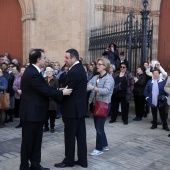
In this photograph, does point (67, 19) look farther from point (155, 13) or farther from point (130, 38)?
point (130, 38)

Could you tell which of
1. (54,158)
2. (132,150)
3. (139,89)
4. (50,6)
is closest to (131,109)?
(139,89)

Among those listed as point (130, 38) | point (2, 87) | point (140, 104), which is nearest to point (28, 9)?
point (130, 38)

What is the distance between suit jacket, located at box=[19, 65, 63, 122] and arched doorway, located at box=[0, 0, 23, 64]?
11816 millimetres

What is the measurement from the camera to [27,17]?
48.2ft

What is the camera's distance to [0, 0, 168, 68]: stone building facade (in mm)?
12391

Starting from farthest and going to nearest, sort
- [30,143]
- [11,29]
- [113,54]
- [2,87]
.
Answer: [11,29] < [113,54] < [2,87] < [30,143]

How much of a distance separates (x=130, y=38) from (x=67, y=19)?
4.22 metres

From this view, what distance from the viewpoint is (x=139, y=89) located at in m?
8.58

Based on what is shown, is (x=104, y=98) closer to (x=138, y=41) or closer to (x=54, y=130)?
(x=54, y=130)

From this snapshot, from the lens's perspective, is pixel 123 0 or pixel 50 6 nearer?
pixel 123 0

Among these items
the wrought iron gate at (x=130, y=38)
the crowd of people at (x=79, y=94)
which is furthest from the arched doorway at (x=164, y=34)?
the crowd of people at (x=79, y=94)

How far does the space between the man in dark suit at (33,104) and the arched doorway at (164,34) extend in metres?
10.1

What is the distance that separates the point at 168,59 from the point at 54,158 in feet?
32.2

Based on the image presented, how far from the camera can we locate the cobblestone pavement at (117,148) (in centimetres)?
509
